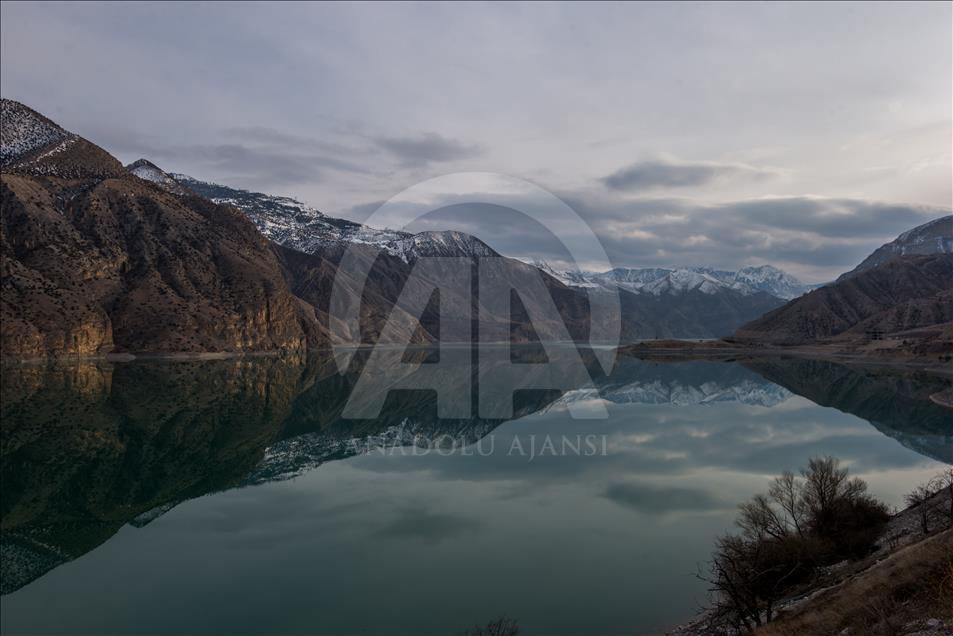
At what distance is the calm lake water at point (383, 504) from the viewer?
20.5 m

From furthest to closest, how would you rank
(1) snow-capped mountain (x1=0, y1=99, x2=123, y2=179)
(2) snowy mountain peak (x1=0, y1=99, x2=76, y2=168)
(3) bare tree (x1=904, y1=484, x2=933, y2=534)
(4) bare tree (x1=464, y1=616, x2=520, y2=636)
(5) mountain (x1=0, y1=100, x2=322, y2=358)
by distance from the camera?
(2) snowy mountain peak (x1=0, y1=99, x2=76, y2=168) < (1) snow-capped mountain (x1=0, y1=99, x2=123, y2=179) < (5) mountain (x1=0, y1=100, x2=322, y2=358) < (3) bare tree (x1=904, y1=484, x2=933, y2=534) < (4) bare tree (x1=464, y1=616, x2=520, y2=636)

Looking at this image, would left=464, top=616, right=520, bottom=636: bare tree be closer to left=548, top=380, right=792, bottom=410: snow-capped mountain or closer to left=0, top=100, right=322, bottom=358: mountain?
left=548, top=380, right=792, bottom=410: snow-capped mountain

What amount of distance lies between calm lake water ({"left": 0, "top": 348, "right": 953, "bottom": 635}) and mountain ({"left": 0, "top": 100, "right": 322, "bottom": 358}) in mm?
59243

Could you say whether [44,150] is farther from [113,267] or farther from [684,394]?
[684,394]

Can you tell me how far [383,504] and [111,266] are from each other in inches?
5673

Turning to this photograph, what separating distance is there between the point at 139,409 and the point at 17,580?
47980 millimetres

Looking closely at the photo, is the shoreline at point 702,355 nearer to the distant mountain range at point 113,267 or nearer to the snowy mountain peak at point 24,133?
the distant mountain range at point 113,267

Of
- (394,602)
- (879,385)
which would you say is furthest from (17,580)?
(879,385)

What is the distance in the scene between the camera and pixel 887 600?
1488 cm

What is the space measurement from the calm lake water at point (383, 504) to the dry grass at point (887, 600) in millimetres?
5385

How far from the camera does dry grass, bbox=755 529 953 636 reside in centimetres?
1354

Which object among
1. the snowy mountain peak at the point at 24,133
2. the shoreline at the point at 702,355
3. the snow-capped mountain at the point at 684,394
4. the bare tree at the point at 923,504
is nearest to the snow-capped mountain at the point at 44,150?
the snowy mountain peak at the point at 24,133

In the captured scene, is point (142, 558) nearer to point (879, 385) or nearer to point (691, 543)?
point (691, 543)

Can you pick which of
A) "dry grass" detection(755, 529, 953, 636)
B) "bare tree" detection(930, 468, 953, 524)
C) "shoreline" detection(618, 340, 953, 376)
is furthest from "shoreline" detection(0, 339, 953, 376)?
"dry grass" detection(755, 529, 953, 636)
